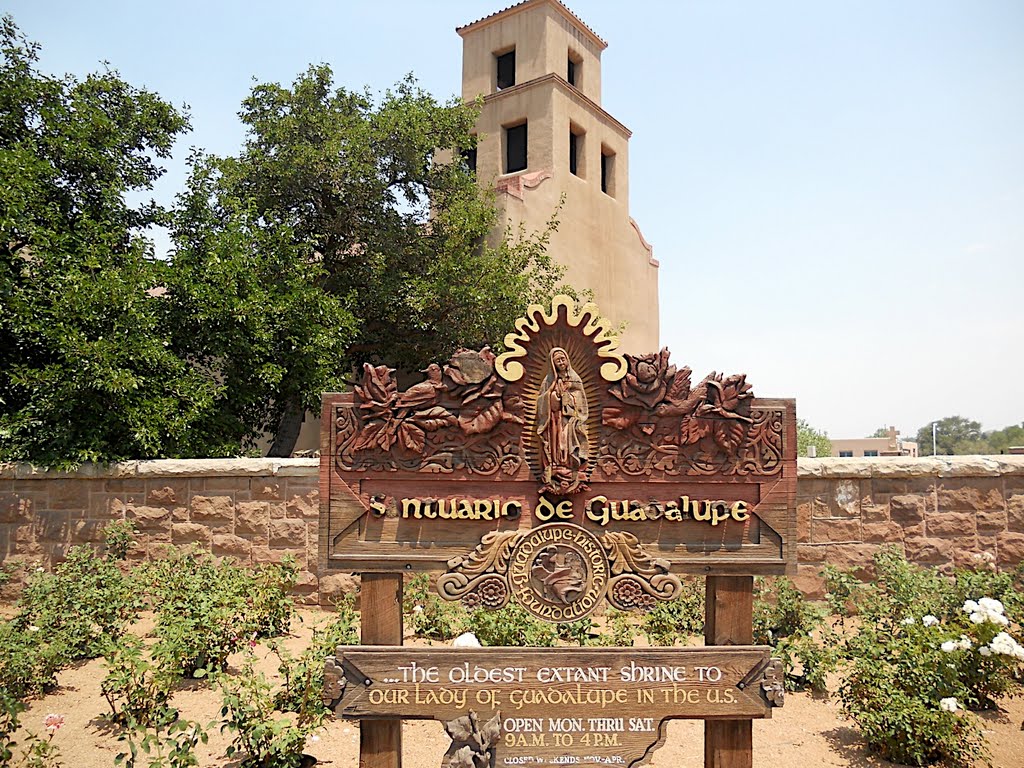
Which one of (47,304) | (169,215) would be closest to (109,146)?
(169,215)

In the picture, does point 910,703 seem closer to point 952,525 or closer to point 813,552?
point 813,552

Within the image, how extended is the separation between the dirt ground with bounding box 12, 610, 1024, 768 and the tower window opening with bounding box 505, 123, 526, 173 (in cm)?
1477

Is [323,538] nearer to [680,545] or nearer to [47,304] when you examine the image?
[680,545]

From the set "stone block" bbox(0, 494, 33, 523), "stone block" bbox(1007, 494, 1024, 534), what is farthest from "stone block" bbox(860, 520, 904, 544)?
"stone block" bbox(0, 494, 33, 523)

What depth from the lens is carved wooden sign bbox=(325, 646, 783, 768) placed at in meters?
3.44

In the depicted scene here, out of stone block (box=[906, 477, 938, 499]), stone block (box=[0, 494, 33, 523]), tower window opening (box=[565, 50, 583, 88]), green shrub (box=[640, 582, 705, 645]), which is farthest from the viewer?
tower window opening (box=[565, 50, 583, 88])

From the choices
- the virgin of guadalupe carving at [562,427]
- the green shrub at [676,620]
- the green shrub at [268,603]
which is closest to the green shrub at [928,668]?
the green shrub at [676,620]

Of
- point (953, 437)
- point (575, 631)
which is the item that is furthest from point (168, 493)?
point (953, 437)

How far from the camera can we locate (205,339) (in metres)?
9.39

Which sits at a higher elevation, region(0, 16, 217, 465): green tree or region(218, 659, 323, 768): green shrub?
region(0, 16, 217, 465): green tree

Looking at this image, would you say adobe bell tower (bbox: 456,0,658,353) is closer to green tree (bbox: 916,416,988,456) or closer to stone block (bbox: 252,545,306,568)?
stone block (bbox: 252,545,306,568)

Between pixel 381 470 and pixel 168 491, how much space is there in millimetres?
4645

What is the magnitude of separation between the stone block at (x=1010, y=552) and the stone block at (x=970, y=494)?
0.30 meters

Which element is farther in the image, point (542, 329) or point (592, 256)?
point (592, 256)
